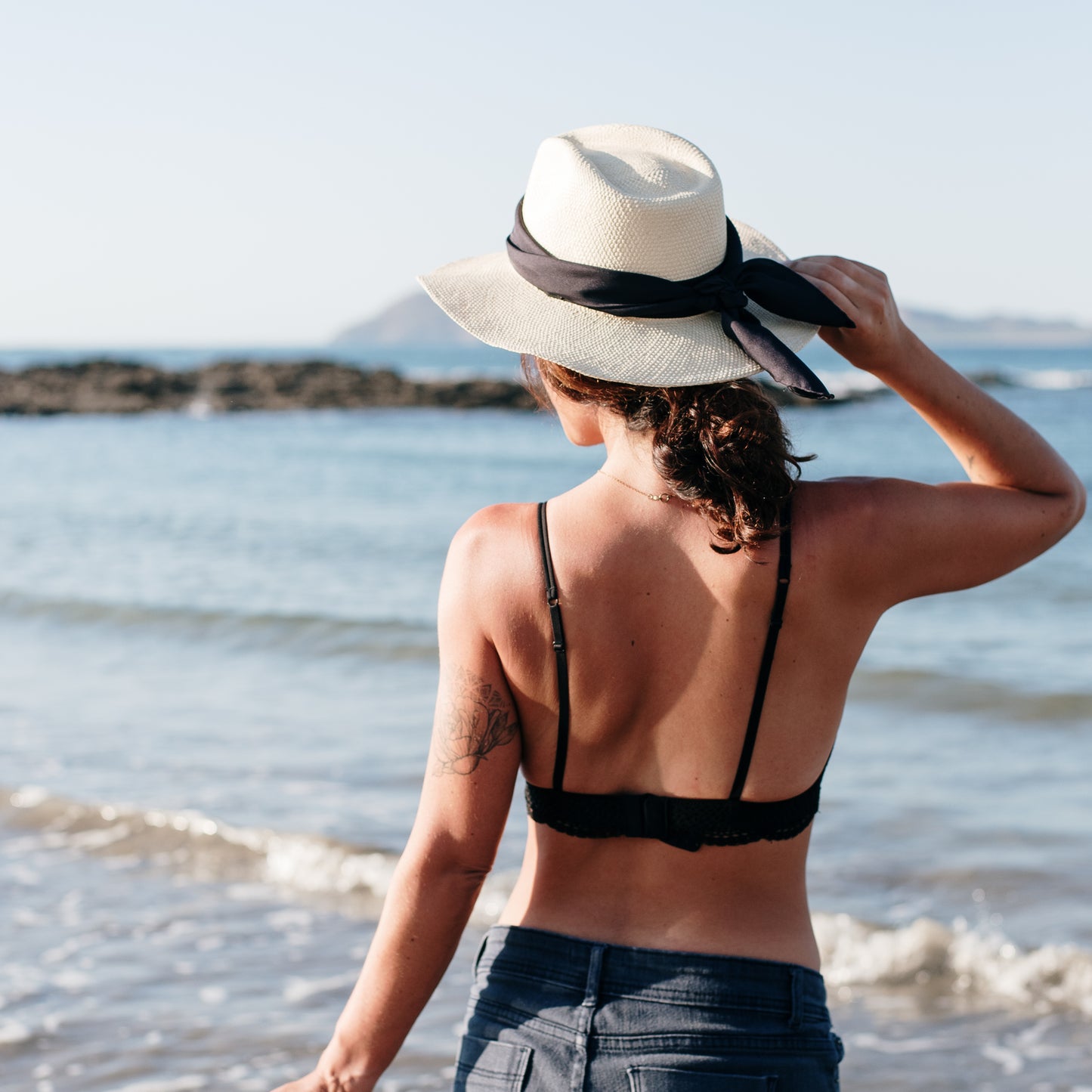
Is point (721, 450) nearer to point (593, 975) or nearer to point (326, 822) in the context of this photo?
point (593, 975)

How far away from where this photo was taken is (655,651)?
1.49 metres

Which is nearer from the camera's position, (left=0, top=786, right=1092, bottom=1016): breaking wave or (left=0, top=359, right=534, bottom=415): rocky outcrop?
(left=0, top=786, right=1092, bottom=1016): breaking wave

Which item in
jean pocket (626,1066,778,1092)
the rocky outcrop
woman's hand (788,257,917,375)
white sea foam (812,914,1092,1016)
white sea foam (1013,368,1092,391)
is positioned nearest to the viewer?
jean pocket (626,1066,778,1092)

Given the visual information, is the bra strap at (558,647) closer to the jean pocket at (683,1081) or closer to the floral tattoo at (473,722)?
the floral tattoo at (473,722)

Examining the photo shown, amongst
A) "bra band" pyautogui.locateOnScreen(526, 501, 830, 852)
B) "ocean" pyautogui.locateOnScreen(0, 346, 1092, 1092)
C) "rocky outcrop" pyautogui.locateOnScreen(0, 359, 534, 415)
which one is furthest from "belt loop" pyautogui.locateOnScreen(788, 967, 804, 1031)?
"rocky outcrop" pyautogui.locateOnScreen(0, 359, 534, 415)

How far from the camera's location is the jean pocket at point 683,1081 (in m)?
1.44

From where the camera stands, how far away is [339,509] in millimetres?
17250

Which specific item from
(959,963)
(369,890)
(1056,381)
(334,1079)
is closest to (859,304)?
(334,1079)

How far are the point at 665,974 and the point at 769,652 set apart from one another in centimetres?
40

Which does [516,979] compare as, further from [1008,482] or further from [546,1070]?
[1008,482]

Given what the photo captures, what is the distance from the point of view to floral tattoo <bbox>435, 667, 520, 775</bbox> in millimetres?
1524

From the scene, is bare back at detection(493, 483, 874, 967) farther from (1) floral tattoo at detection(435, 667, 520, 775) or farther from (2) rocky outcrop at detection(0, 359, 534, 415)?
(2) rocky outcrop at detection(0, 359, 534, 415)

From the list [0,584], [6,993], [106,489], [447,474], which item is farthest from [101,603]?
[447,474]

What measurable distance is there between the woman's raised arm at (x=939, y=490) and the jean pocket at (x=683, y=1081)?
60cm
